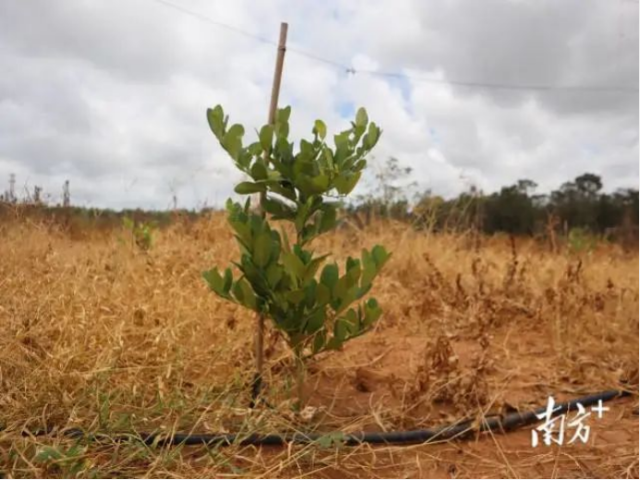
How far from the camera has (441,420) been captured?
2.18 meters

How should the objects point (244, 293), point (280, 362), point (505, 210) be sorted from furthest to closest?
point (505, 210), point (280, 362), point (244, 293)

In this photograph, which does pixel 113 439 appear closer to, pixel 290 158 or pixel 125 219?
pixel 290 158

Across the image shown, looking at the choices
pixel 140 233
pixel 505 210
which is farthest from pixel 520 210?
pixel 140 233

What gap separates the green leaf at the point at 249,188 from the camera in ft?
5.55

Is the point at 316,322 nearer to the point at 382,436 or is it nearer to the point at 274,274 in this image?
the point at 274,274

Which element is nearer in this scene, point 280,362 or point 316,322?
point 316,322

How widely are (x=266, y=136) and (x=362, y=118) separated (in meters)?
0.26

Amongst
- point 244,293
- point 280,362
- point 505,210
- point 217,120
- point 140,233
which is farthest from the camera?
point 505,210

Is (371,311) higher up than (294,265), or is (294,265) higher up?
(294,265)

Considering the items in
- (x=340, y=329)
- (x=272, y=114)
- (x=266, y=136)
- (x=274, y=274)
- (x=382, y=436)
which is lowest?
(x=382, y=436)

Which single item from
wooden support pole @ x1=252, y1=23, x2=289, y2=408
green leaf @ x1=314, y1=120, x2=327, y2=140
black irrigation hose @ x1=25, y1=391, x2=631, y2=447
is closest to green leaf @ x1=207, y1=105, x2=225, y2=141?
wooden support pole @ x1=252, y1=23, x2=289, y2=408

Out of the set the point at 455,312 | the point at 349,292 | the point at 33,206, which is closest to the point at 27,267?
the point at 33,206

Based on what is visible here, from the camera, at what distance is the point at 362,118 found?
163 centimetres

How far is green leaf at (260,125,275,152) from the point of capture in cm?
162
